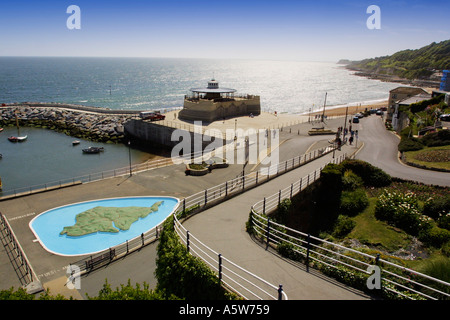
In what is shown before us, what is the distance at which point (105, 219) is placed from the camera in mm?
21625

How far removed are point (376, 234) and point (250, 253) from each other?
34.5 feet

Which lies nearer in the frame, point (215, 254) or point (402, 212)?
point (215, 254)

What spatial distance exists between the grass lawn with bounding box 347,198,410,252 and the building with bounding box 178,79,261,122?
1414 inches

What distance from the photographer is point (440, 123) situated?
39406mm

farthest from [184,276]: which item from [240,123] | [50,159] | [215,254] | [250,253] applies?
[240,123]

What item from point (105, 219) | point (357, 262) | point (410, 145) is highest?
point (410, 145)

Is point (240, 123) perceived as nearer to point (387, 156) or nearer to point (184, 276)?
point (387, 156)

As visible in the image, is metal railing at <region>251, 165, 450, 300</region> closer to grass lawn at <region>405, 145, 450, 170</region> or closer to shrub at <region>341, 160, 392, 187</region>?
shrub at <region>341, 160, 392, 187</region>

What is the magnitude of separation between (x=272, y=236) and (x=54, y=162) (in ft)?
134

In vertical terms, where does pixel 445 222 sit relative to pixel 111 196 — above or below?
above

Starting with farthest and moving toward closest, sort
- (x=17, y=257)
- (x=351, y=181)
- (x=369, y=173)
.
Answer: (x=369, y=173) → (x=351, y=181) → (x=17, y=257)

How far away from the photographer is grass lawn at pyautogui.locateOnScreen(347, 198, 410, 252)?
17125mm

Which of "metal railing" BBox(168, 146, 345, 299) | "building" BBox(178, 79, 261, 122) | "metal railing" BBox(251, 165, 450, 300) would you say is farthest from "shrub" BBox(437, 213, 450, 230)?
"building" BBox(178, 79, 261, 122)

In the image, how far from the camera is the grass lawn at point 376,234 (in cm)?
1712
